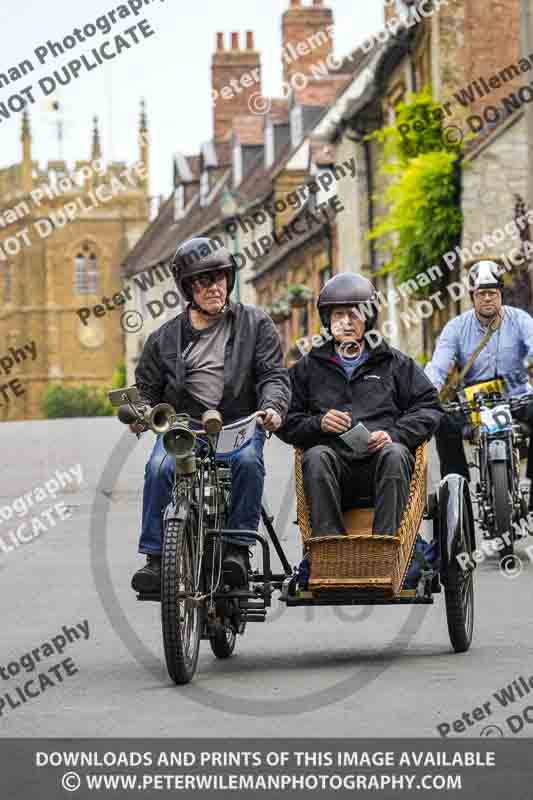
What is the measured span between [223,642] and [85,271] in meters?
114

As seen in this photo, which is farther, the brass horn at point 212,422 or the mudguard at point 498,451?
the mudguard at point 498,451

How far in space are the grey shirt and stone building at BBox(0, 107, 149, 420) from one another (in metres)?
108

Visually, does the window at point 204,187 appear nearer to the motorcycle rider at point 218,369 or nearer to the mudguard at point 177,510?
the motorcycle rider at point 218,369

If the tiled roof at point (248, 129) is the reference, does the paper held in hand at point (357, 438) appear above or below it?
below

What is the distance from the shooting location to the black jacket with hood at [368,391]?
802 centimetres

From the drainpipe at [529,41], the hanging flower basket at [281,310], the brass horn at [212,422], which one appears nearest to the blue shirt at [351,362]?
the brass horn at [212,422]

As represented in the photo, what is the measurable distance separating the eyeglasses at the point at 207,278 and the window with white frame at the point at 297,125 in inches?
1894

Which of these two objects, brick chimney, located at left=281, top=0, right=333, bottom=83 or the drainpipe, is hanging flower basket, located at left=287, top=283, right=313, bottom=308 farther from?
the drainpipe

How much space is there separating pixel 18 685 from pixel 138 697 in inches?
27.9

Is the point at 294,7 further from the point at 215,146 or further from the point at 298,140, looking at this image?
the point at 215,146

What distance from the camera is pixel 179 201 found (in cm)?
8031

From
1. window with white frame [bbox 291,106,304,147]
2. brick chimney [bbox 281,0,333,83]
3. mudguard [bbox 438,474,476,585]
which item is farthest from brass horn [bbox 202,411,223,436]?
brick chimney [bbox 281,0,333,83]

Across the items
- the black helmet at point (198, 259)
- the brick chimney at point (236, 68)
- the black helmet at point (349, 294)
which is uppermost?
the brick chimney at point (236, 68)

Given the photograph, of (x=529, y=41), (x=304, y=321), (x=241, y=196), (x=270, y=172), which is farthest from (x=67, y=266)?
(x=529, y=41)
